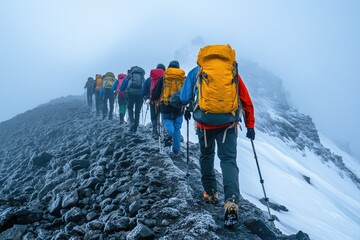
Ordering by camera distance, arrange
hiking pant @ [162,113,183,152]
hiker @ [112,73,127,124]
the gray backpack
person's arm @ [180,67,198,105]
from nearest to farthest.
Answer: person's arm @ [180,67,198,105], hiking pant @ [162,113,183,152], the gray backpack, hiker @ [112,73,127,124]

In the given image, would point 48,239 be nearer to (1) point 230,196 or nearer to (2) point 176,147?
(1) point 230,196

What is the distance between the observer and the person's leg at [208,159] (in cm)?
511

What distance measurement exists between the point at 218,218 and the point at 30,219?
11.6 feet

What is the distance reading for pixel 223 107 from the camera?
184 inches

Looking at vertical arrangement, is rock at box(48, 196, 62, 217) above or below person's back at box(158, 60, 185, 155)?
below

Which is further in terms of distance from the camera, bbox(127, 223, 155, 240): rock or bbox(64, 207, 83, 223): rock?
bbox(64, 207, 83, 223): rock

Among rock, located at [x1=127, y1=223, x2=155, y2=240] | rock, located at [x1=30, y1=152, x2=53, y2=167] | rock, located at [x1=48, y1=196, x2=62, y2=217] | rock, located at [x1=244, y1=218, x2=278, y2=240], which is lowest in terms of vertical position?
rock, located at [x1=30, y1=152, x2=53, y2=167]

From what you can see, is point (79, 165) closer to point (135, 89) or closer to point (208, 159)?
point (135, 89)

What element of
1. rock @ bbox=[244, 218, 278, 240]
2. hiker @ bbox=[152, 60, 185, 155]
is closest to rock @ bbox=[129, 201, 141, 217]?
rock @ bbox=[244, 218, 278, 240]

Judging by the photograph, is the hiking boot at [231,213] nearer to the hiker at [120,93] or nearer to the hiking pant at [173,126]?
the hiking pant at [173,126]

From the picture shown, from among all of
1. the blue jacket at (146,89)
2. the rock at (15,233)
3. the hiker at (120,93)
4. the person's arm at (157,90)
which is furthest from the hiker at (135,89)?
the rock at (15,233)

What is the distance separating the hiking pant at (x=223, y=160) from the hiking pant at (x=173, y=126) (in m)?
3.51

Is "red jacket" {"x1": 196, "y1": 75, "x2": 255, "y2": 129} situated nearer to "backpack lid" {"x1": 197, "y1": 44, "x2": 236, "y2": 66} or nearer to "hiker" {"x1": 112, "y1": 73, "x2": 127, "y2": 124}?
"backpack lid" {"x1": 197, "y1": 44, "x2": 236, "y2": 66}

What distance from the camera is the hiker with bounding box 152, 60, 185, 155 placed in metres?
8.48
